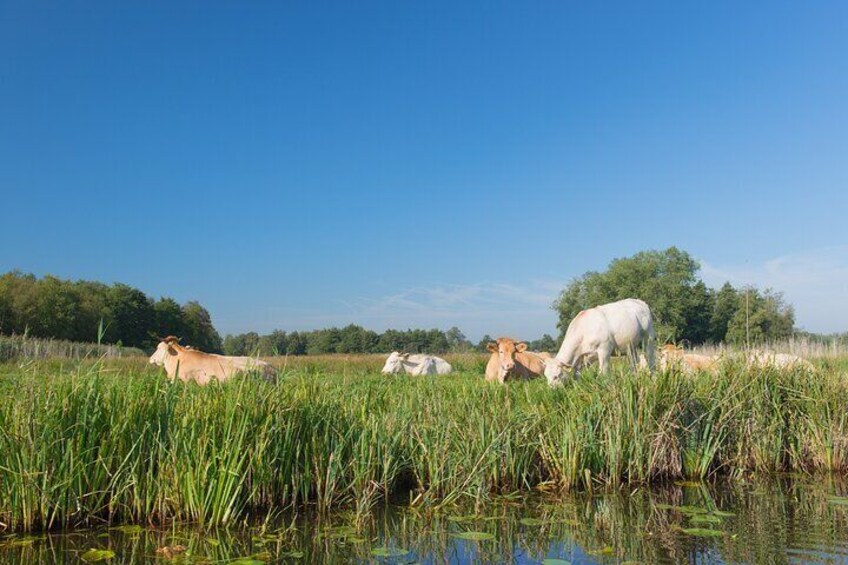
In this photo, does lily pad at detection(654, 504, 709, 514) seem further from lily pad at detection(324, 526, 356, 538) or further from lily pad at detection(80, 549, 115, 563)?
lily pad at detection(80, 549, 115, 563)

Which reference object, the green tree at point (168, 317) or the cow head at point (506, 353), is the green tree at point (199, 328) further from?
the cow head at point (506, 353)

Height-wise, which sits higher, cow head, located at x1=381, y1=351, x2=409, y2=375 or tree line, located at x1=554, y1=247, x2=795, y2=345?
tree line, located at x1=554, y1=247, x2=795, y2=345

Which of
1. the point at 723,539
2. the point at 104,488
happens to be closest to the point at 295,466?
the point at 104,488

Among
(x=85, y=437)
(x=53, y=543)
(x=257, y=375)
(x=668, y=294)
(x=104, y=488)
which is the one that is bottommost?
(x=53, y=543)

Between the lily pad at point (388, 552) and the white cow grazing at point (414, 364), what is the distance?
16.6 metres

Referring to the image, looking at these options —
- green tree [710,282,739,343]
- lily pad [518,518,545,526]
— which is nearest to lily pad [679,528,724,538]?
lily pad [518,518,545,526]

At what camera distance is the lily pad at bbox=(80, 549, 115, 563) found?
4.29m

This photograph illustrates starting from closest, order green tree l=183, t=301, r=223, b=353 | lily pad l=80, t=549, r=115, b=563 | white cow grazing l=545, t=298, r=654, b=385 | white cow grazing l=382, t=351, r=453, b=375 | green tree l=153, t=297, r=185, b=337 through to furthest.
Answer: lily pad l=80, t=549, r=115, b=563
white cow grazing l=545, t=298, r=654, b=385
white cow grazing l=382, t=351, r=453, b=375
green tree l=153, t=297, r=185, b=337
green tree l=183, t=301, r=223, b=353

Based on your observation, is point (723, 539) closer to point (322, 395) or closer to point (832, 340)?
point (322, 395)

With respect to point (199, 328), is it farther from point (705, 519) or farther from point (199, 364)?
point (705, 519)

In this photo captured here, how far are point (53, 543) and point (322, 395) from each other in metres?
2.67

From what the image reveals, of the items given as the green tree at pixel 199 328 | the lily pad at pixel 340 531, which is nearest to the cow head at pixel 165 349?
the lily pad at pixel 340 531

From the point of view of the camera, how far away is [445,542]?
4711 millimetres

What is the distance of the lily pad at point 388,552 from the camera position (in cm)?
441
